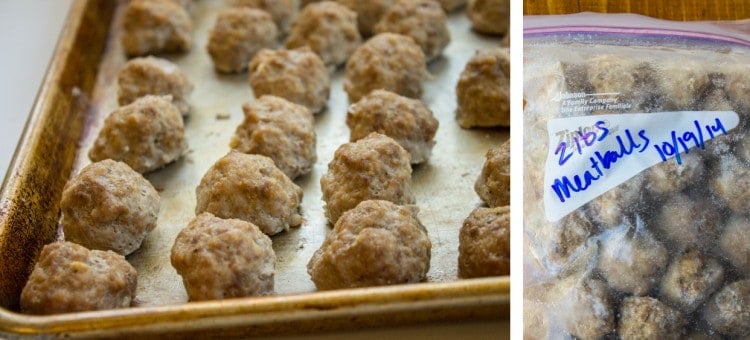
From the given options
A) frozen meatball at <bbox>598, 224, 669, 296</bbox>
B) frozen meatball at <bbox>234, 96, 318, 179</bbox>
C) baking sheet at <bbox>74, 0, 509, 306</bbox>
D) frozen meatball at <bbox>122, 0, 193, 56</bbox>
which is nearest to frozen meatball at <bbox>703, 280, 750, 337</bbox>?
frozen meatball at <bbox>598, 224, 669, 296</bbox>

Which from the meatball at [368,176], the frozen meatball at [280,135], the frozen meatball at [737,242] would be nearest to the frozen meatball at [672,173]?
the frozen meatball at [737,242]

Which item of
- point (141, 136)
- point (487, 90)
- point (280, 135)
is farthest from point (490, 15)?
point (141, 136)

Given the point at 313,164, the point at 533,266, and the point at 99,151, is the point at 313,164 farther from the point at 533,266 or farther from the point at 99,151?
the point at 533,266

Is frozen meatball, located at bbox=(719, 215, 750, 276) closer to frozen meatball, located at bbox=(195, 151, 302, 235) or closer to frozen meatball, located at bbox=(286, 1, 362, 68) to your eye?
frozen meatball, located at bbox=(195, 151, 302, 235)

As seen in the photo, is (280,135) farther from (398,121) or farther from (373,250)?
(373,250)

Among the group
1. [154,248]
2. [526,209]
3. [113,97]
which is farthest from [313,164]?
[526,209]

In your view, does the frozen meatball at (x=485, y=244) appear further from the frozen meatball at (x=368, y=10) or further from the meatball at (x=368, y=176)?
the frozen meatball at (x=368, y=10)
